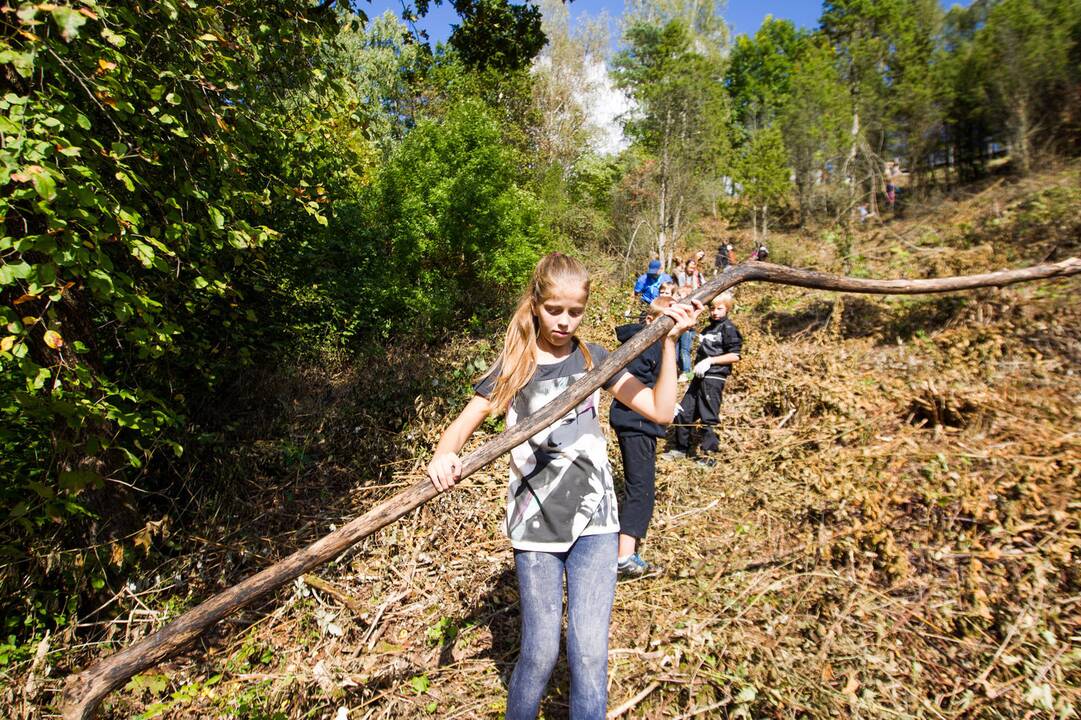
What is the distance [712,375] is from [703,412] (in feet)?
1.31

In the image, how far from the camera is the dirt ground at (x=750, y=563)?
2.80m

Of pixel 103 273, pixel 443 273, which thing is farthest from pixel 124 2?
pixel 443 273

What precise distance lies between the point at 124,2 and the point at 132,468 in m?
3.07

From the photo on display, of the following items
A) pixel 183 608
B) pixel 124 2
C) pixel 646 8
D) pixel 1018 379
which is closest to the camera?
pixel 124 2

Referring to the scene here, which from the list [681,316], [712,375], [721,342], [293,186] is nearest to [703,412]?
[712,375]

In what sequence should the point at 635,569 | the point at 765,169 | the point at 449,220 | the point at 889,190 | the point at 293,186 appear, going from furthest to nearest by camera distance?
the point at 765,169, the point at 889,190, the point at 449,220, the point at 293,186, the point at 635,569

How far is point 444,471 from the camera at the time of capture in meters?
1.99

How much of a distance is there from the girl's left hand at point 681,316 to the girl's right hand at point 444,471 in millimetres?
1066

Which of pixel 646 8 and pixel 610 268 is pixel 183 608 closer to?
pixel 610 268

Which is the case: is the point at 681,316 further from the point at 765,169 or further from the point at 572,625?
the point at 765,169

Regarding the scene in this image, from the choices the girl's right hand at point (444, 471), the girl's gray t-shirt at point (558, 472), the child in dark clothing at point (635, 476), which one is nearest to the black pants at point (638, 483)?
the child in dark clothing at point (635, 476)

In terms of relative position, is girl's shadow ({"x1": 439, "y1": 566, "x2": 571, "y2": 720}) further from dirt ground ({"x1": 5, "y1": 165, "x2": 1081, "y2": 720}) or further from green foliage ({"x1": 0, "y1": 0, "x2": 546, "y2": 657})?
green foliage ({"x1": 0, "y1": 0, "x2": 546, "y2": 657})

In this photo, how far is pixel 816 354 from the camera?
6.72 metres

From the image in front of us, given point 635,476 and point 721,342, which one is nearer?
point 635,476
